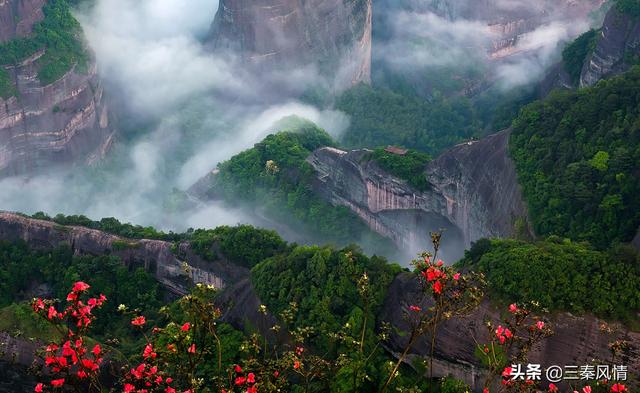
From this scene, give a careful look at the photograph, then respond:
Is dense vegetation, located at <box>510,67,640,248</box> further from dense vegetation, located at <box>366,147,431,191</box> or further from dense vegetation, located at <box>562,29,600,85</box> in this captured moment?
dense vegetation, located at <box>562,29,600,85</box>

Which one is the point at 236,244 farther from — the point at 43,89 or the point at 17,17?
the point at 17,17

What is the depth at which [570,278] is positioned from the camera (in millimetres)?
24141

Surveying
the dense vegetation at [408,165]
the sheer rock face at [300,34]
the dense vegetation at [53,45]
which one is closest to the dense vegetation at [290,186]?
the dense vegetation at [408,165]

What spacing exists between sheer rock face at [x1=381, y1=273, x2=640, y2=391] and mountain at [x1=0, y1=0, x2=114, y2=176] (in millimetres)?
39320

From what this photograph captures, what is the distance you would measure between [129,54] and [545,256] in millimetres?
59280

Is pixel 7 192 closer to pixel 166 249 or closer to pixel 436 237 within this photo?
pixel 166 249

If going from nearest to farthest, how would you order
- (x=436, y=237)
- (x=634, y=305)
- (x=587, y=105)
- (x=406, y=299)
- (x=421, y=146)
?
(x=436, y=237) < (x=634, y=305) < (x=406, y=299) < (x=587, y=105) < (x=421, y=146)

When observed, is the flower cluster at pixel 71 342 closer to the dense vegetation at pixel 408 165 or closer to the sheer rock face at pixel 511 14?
the dense vegetation at pixel 408 165

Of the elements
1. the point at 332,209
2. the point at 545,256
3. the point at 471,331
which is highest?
the point at 332,209

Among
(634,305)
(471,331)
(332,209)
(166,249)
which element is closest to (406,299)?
(471,331)

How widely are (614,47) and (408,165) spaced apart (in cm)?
1311

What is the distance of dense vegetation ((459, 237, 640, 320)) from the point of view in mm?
23047

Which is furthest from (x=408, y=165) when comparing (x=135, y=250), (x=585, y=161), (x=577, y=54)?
(x=135, y=250)

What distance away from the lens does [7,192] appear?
6097 centimetres
